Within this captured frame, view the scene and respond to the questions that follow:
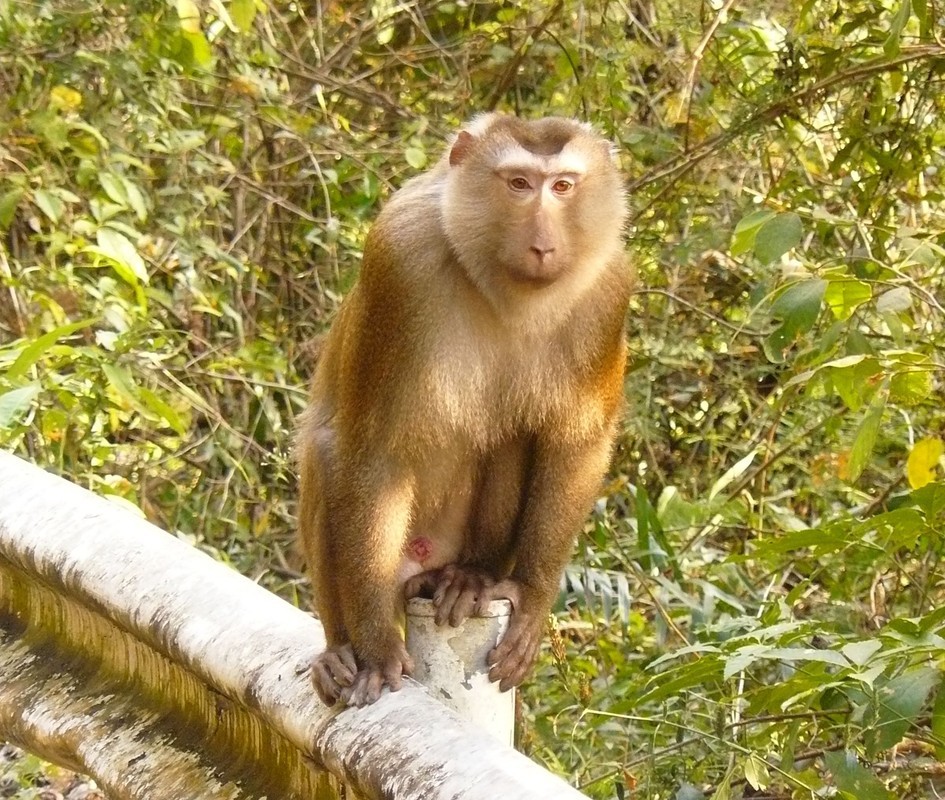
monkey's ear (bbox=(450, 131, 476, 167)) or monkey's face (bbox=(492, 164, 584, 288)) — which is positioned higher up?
monkey's ear (bbox=(450, 131, 476, 167))

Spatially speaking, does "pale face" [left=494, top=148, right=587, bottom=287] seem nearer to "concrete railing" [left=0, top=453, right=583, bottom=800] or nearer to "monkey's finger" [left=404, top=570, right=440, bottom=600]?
"monkey's finger" [left=404, top=570, right=440, bottom=600]

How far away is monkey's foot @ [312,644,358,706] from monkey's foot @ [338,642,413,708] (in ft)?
0.05

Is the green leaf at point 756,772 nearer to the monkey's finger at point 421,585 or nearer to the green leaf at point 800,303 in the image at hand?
the monkey's finger at point 421,585

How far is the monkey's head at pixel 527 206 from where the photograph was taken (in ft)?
10.9

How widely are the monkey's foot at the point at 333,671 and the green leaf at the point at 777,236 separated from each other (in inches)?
60.9

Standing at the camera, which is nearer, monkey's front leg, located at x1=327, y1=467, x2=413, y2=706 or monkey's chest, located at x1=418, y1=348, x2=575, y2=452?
monkey's front leg, located at x1=327, y1=467, x2=413, y2=706

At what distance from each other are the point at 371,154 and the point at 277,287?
1149mm

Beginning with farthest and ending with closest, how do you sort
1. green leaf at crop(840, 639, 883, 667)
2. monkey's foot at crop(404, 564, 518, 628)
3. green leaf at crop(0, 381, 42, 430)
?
green leaf at crop(0, 381, 42, 430) → monkey's foot at crop(404, 564, 518, 628) → green leaf at crop(840, 639, 883, 667)

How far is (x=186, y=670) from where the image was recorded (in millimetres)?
2717

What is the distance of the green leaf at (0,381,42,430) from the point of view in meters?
4.22

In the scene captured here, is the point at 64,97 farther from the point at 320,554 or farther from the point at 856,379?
the point at 856,379

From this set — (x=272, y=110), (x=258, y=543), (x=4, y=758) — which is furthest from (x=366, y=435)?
(x=272, y=110)

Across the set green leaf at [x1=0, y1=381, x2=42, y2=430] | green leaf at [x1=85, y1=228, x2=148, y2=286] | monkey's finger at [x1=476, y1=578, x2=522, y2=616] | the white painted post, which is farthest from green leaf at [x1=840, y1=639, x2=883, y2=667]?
green leaf at [x1=85, y1=228, x2=148, y2=286]

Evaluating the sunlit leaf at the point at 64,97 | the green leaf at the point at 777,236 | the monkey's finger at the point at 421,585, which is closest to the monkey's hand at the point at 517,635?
the monkey's finger at the point at 421,585
